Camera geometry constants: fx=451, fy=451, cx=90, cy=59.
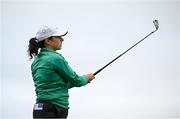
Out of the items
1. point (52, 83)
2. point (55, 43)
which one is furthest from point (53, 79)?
point (55, 43)

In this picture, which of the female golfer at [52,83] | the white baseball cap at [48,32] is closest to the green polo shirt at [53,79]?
the female golfer at [52,83]

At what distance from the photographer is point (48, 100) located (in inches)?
138

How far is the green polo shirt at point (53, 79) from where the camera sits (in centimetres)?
349

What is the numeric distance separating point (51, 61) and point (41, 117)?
0.44 m

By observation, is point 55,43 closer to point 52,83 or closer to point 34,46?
point 34,46

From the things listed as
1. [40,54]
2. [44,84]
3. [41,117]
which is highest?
[40,54]

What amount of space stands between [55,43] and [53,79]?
32cm

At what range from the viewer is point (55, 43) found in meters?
3.65

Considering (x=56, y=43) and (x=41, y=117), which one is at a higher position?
(x=56, y=43)

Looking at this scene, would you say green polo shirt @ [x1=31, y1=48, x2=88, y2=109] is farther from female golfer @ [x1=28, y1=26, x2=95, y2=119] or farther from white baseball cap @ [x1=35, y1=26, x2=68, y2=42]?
white baseball cap @ [x1=35, y1=26, x2=68, y2=42]

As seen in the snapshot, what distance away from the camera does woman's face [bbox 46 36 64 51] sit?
143 inches

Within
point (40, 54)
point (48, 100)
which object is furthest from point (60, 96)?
point (40, 54)

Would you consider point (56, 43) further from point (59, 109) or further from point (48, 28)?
point (59, 109)

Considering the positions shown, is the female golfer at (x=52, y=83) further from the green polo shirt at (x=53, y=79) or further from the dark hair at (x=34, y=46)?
the dark hair at (x=34, y=46)
